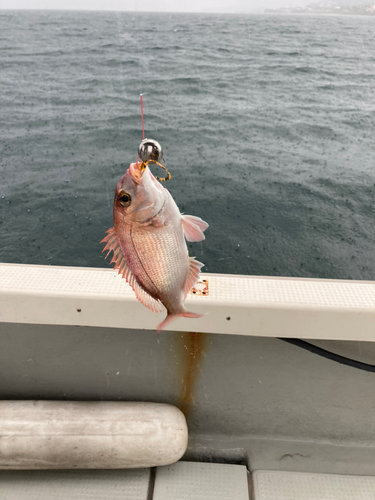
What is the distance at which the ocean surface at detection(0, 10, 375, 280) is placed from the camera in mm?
7219

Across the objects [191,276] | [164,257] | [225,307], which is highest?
[164,257]

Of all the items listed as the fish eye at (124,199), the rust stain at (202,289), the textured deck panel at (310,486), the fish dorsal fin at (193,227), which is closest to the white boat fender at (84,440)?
the textured deck panel at (310,486)

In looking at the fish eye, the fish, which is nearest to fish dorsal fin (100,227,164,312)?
the fish

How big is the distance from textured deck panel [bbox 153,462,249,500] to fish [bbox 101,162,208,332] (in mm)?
1479

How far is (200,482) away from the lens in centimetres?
219

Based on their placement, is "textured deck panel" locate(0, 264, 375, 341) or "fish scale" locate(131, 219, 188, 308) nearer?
"fish scale" locate(131, 219, 188, 308)

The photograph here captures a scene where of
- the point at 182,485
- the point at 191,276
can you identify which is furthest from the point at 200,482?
the point at 191,276

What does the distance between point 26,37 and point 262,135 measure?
795 inches

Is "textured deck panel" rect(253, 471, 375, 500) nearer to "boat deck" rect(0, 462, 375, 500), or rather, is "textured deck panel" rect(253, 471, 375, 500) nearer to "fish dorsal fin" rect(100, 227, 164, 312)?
"boat deck" rect(0, 462, 375, 500)

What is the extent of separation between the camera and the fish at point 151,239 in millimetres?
1030

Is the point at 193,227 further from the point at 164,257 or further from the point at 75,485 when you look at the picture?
the point at 75,485

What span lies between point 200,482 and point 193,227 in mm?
1770

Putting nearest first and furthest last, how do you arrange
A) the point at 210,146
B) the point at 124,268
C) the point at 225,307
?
the point at 124,268 < the point at 225,307 < the point at 210,146

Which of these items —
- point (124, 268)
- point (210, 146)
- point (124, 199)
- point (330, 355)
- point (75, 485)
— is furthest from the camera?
point (210, 146)
